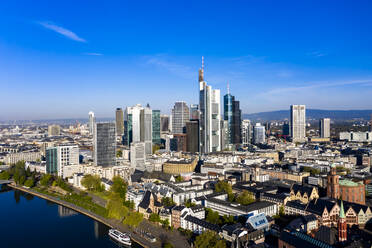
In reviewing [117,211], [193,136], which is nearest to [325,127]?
[193,136]

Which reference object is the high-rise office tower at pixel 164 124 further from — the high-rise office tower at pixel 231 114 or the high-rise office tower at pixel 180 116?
the high-rise office tower at pixel 231 114

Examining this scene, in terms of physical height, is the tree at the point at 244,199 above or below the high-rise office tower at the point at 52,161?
below

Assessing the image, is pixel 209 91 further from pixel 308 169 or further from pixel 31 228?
pixel 31 228

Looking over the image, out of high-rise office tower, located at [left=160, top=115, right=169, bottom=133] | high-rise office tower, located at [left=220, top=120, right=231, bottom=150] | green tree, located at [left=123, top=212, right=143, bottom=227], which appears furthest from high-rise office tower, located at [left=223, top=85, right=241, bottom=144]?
green tree, located at [left=123, top=212, right=143, bottom=227]

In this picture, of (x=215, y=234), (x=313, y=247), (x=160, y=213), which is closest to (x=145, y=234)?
(x=160, y=213)

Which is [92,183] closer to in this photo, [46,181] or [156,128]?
[46,181]

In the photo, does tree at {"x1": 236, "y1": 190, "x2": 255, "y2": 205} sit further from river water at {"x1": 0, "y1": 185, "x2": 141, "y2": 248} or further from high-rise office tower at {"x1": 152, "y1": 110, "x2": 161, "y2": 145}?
high-rise office tower at {"x1": 152, "y1": 110, "x2": 161, "y2": 145}

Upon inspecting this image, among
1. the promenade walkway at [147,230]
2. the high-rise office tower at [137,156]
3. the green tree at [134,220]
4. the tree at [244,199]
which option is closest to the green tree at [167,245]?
the promenade walkway at [147,230]
